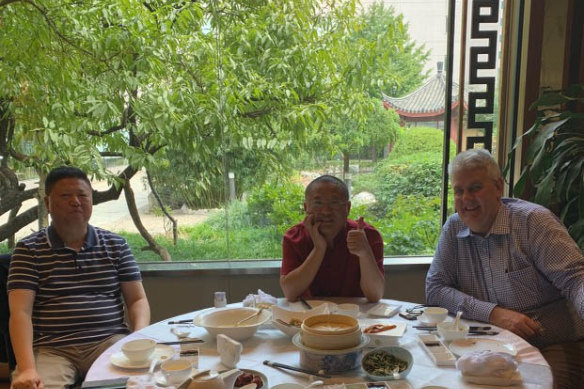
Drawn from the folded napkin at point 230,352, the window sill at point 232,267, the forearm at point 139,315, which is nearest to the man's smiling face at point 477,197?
the window sill at point 232,267

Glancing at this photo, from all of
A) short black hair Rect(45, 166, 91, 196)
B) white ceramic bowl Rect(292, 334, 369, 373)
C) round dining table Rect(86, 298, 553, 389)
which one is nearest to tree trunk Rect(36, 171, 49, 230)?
short black hair Rect(45, 166, 91, 196)

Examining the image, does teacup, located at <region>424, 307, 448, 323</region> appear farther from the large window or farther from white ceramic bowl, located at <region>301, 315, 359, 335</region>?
the large window

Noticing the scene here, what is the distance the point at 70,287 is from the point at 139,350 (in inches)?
29.8

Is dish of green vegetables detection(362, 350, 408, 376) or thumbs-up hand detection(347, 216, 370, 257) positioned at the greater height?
thumbs-up hand detection(347, 216, 370, 257)

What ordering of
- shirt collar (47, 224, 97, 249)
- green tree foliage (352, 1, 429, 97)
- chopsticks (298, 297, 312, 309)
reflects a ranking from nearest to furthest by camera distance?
chopsticks (298, 297, 312, 309) → shirt collar (47, 224, 97, 249) → green tree foliage (352, 1, 429, 97)

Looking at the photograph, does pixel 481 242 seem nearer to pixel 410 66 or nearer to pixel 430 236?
pixel 430 236

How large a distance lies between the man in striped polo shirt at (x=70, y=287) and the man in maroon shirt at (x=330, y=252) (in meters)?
0.69

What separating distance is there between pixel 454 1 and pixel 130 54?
6.51 ft

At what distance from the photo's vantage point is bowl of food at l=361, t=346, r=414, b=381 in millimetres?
1280

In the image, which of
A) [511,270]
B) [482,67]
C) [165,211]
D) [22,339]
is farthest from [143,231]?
[482,67]

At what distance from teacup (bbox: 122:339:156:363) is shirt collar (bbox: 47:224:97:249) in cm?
72

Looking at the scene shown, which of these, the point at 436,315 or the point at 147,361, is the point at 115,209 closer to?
the point at 147,361

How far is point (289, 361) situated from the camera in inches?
55.5

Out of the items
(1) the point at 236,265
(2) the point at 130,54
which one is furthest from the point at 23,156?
(1) the point at 236,265
